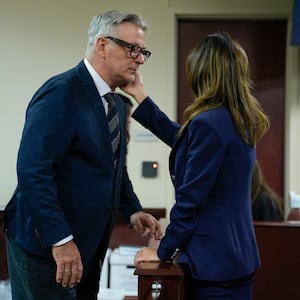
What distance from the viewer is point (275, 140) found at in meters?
3.96

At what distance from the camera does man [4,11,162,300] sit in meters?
1.54

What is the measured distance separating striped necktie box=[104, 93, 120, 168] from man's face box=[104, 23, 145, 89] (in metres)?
0.06

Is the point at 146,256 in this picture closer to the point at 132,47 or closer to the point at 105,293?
the point at 132,47

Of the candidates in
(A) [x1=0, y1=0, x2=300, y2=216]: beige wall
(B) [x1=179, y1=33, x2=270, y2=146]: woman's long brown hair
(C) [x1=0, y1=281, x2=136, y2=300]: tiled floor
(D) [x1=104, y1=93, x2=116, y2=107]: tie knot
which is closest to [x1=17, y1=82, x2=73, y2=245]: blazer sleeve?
(D) [x1=104, y1=93, x2=116, y2=107]: tie knot

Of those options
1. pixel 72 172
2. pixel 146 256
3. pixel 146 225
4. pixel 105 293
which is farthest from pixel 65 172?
pixel 105 293

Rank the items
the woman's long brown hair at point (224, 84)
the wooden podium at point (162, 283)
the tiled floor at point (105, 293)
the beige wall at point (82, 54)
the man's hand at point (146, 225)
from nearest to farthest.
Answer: the wooden podium at point (162, 283), the woman's long brown hair at point (224, 84), the man's hand at point (146, 225), the tiled floor at point (105, 293), the beige wall at point (82, 54)

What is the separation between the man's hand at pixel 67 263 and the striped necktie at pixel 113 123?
1.15 ft

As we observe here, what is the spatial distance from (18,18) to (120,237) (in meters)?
1.62

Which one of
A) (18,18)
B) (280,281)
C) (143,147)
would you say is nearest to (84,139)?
(280,281)

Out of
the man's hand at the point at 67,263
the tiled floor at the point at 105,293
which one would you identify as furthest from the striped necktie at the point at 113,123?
the tiled floor at the point at 105,293

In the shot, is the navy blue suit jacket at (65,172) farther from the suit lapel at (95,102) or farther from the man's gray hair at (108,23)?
the man's gray hair at (108,23)

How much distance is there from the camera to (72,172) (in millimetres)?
1653

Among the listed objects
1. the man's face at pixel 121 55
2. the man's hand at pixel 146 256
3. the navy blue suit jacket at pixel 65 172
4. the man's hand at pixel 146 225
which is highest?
the man's face at pixel 121 55

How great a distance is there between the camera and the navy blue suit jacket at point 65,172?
1.54 metres
